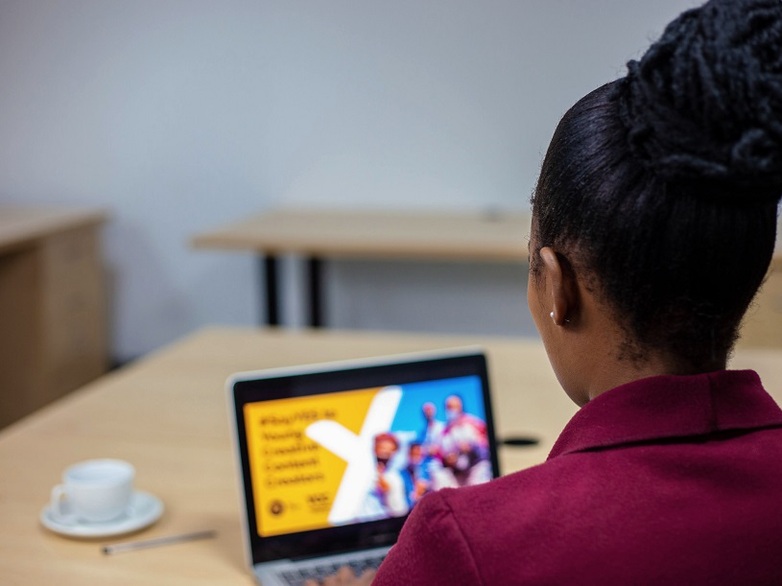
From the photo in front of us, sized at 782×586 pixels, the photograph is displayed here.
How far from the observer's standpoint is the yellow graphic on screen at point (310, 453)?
1223mm

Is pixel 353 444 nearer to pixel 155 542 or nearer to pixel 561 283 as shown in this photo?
pixel 155 542

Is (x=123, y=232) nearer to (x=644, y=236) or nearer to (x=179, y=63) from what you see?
(x=179, y=63)

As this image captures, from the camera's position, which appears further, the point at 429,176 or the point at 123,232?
the point at 123,232

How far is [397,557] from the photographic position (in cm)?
70

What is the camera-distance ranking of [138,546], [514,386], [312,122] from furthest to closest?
[312,122] → [514,386] → [138,546]

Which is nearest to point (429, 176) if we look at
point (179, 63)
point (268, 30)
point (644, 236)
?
point (268, 30)

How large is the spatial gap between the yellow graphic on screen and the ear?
22.3 inches

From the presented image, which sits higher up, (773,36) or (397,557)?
(773,36)

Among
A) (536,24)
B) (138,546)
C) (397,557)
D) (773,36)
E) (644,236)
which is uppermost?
(536,24)

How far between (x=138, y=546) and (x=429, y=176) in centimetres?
271

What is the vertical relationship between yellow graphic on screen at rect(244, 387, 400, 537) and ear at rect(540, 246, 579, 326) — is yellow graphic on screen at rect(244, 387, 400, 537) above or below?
below

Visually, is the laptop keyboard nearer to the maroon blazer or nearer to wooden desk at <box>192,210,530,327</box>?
the maroon blazer

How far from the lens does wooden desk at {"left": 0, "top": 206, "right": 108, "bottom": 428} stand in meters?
3.58

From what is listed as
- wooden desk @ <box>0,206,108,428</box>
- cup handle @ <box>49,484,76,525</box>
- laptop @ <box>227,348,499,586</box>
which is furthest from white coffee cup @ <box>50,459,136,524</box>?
wooden desk @ <box>0,206,108,428</box>
